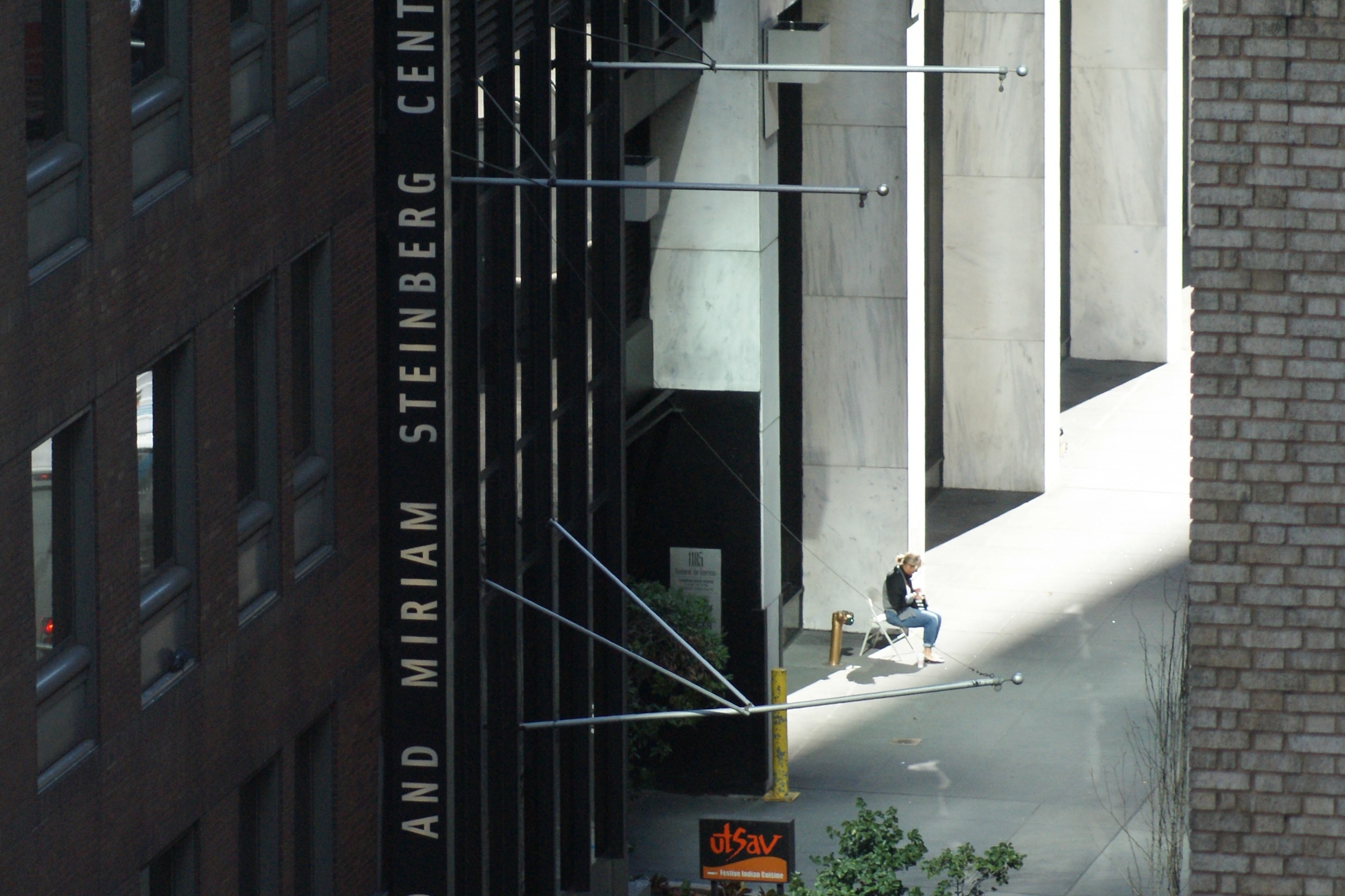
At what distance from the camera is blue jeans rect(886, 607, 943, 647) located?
2956 cm

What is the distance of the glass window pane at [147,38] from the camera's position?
1463cm

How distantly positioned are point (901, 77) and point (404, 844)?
16179mm

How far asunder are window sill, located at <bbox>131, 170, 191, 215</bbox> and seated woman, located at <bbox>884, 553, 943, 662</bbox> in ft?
53.2

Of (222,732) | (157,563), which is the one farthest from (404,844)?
(157,563)

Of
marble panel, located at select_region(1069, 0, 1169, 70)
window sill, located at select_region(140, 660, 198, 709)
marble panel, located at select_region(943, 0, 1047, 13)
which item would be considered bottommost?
window sill, located at select_region(140, 660, 198, 709)

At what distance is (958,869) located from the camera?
18719mm

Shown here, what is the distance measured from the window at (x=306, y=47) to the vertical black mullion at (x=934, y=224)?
20284 millimetres

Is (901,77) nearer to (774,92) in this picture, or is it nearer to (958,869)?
(774,92)

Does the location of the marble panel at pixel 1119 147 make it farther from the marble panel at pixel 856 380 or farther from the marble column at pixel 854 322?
the marble panel at pixel 856 380

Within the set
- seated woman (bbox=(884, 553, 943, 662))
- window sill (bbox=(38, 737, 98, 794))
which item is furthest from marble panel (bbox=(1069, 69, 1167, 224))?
window sill (bbox=(38, 737, 98, 794))

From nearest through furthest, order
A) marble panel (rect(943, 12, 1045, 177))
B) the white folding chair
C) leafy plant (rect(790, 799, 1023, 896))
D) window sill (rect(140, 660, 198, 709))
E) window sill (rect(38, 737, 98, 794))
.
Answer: window sill (rect(38, 737, 98, 794))
window sill (rect(140, 660, 198, 709))
leafy plant (rect(790, 799, 1023, 896))
the white folding chair
marble panel (rect(943, 12, 1045, 177))

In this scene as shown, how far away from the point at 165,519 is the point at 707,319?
11571 mm

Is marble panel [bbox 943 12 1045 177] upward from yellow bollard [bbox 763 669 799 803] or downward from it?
upward

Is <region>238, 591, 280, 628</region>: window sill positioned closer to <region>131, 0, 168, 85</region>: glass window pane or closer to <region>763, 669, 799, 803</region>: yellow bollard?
<region>131, 0, 168, 85</region>: glass window pane
